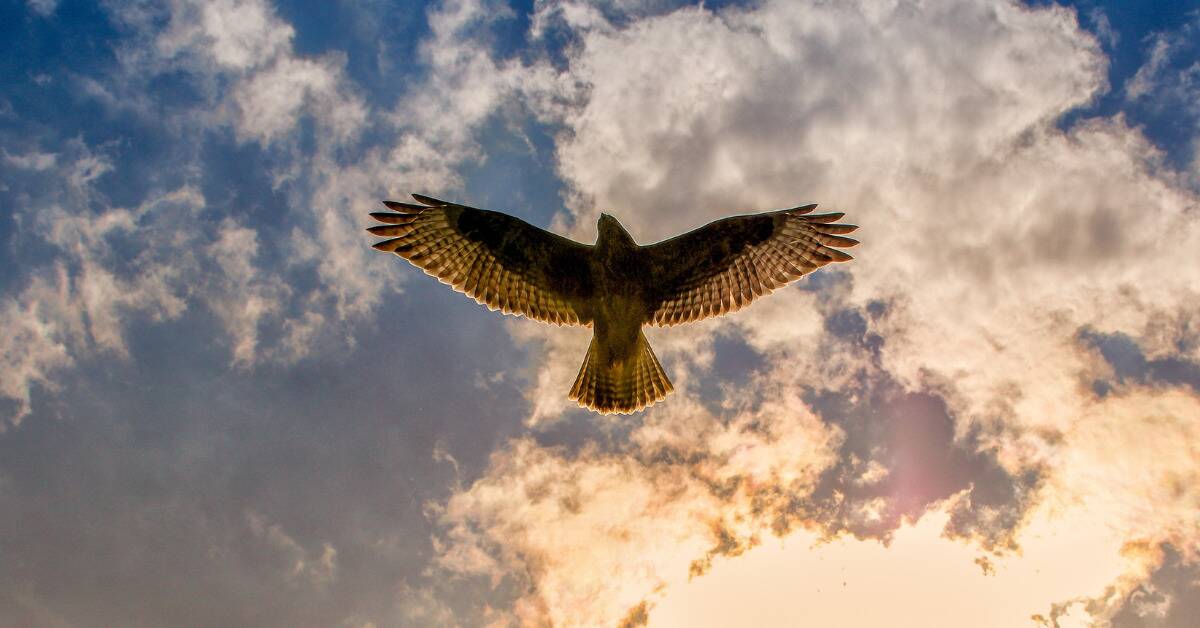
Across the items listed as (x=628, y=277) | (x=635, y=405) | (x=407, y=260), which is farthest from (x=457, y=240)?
(x=635, y=405)

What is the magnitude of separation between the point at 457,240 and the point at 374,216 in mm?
1149

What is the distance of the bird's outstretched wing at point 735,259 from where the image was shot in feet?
33.9

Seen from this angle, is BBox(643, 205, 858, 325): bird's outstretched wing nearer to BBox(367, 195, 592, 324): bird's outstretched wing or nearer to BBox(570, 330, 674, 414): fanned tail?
BBox(570, 330, 674, 414): fanned tail

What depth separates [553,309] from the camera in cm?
1079

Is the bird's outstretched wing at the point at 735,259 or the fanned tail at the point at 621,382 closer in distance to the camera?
the bird's outstretched wing at the point at 735,259

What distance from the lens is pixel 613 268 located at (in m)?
10.3

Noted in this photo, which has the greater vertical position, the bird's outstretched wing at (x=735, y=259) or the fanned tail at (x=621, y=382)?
the bird's outstretched wing at (x=735, y=259)

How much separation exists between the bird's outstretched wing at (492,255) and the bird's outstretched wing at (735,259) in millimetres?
1149

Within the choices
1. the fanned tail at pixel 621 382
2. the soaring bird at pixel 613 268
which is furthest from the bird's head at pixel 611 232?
the fanned tail at pixel 621 382

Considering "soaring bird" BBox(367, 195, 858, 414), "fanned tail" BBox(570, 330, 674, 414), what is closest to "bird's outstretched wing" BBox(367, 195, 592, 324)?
"soaring bird" BBox(367, 195, 858, 414)

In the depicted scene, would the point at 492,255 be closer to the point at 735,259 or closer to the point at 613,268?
the point at 613,268

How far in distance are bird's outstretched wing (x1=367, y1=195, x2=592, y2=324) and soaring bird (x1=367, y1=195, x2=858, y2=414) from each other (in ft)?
0.05

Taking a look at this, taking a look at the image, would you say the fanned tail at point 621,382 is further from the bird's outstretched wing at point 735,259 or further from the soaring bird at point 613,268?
the bird's outstretched wing at point 735,259

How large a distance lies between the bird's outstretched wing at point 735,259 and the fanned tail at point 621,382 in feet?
1.95
